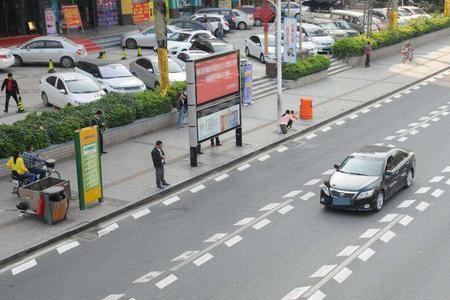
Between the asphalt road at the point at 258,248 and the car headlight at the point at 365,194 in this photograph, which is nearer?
the asphalt road at the point at 258,248

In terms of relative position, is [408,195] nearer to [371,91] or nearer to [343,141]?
[343,141]

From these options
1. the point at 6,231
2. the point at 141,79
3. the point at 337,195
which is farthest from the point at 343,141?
the point at 6,231

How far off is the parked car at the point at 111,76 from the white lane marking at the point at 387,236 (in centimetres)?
1624

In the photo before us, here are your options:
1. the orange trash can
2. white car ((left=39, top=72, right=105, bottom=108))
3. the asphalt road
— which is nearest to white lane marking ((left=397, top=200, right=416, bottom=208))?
the asphalt road

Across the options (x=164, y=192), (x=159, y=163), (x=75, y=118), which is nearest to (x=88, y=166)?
(x=159, y=163)

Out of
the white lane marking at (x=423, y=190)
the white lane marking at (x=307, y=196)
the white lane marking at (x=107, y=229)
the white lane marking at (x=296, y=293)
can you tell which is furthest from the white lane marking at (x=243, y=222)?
the white lane marking at (x=423, y=190)

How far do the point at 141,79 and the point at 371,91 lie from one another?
12215mm

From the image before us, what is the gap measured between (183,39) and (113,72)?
39.3 feet

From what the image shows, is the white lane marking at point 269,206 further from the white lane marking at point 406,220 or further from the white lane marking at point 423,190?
the white lane marking at point 423,190

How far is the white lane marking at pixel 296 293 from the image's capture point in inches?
564

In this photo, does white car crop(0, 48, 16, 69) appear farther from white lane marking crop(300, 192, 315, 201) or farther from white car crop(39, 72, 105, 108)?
white lane marking crop(300, 192, 315, 201)

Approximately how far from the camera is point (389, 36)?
48.6 meters

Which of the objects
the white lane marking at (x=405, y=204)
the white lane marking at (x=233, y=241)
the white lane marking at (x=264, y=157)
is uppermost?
the white lane marking at (x=233, y=241)

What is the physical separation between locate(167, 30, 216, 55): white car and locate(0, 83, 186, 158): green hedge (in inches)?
478
